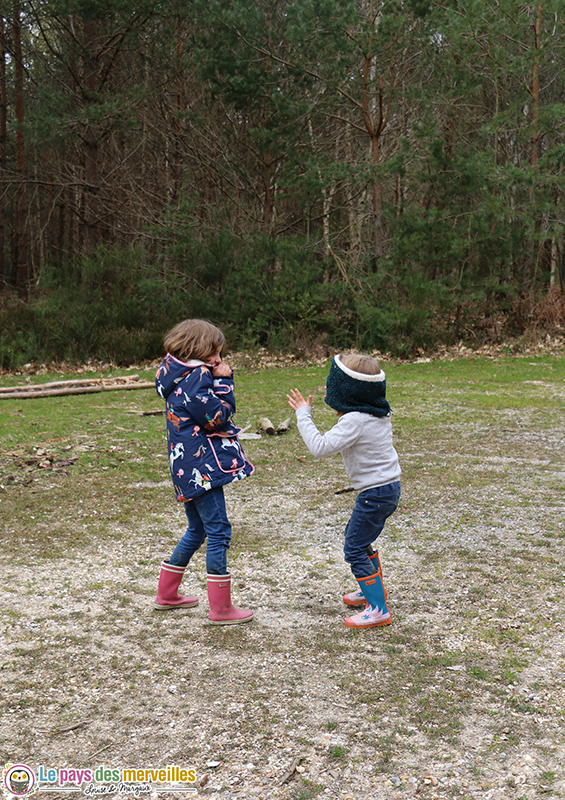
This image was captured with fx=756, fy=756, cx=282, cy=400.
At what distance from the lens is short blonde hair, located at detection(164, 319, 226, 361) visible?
382 centimetres

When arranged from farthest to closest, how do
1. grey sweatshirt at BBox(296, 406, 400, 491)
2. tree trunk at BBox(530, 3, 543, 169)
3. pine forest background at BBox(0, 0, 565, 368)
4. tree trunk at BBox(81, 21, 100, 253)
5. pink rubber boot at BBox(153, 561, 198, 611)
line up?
tree trunk at BBox(81, 21, 100, 253)
tree trunk at BBox(530, 3, 543, 169)
pine forest background at BBox(0, 0, 565, 368)
pink rubber boot at BBox(153, 561, 198, 611)
grey sweatshirt at BBox(296, 406, 400, 491)

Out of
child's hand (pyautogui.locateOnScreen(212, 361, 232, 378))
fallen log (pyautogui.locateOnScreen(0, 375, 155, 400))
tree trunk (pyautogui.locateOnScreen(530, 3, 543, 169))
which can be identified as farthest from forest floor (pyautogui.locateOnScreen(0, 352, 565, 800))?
tree trunk (pyautogui.locateOnScreen(530, 3, 543, 169))

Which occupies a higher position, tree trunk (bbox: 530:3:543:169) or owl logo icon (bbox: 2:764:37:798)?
tree trunk (bbox: 530:3:543:169)

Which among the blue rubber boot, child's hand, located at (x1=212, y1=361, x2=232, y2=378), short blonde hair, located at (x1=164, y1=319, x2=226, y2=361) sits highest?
short blonde hair, located at (x1=164, y1=319, x2=226, y2=361)

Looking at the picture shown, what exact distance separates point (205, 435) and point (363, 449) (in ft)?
2.64

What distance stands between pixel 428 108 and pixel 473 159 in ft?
5.43

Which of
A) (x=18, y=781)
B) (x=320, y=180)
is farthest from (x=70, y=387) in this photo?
(x=18, y=781)

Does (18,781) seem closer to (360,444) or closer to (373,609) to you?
(373,609)

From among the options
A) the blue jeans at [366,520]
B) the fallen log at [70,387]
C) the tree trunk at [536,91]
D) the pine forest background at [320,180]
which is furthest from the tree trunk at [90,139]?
the blue jeans at [366,520]

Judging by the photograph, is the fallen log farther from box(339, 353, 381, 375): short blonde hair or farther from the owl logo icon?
the owl logo icon

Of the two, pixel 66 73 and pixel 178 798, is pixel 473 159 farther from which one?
pixel 178 798

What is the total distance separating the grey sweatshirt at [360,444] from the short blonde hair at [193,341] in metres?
0.56

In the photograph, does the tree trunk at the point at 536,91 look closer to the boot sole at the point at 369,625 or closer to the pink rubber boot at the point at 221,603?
the boot sole at the point at 369,625

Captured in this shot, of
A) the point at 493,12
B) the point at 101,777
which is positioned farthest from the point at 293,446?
the point at 493,12
